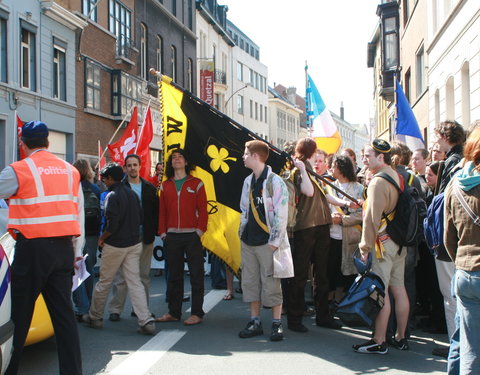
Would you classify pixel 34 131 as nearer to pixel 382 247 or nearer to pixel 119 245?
pixel 119 245

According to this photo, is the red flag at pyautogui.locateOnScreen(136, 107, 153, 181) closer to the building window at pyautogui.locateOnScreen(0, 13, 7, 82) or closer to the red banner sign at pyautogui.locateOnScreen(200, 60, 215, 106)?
the building window at pyautogui.locateOnScreen(0, 13, 7, 82)

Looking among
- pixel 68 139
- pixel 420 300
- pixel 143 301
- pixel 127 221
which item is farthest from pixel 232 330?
pixel 68 139

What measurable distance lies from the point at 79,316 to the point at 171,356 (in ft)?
5.65

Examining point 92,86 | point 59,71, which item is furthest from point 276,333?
point 92,86

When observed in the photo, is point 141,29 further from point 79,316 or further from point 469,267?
point 469,267

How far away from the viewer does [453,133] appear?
554cm

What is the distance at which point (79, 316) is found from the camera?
6.64 metres

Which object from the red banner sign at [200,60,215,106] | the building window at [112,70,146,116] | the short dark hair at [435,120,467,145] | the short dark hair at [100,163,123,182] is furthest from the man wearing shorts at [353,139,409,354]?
the red banner sign at [200,60,215,106]

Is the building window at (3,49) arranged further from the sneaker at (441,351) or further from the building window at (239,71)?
the building window at (239,71)

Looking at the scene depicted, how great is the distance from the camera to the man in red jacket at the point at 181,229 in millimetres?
6605

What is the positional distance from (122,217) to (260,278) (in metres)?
1.59

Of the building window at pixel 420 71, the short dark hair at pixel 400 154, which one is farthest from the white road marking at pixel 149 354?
the building window at pixel 420 71

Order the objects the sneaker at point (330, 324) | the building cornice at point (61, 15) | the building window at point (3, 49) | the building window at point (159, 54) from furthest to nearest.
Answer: the building window at point (159, 54) < the building cornice at point (61, 15) < the building window at point (3, 49) < the sneaker at point (330, 324)

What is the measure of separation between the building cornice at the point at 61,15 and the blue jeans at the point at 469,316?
63.4ft
